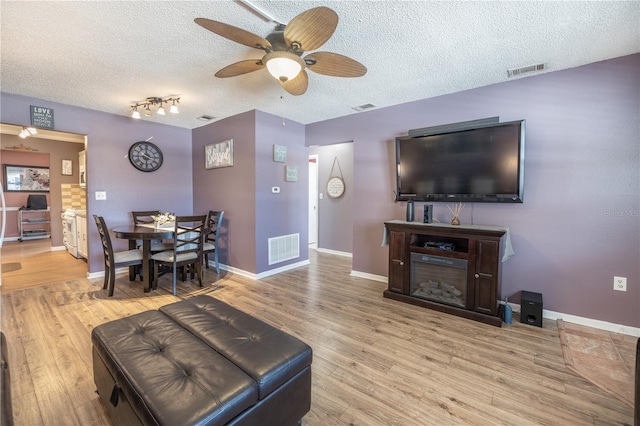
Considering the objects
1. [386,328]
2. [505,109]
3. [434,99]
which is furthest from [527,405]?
[434,99]

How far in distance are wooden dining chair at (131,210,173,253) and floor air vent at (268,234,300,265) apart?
145 centimetres

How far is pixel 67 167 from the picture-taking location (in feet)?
19.3

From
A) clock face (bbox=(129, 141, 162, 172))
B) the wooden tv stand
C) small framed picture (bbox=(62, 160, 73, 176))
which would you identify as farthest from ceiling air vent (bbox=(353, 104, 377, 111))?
small framed picture (bbox=(62, 160, 73, 176))

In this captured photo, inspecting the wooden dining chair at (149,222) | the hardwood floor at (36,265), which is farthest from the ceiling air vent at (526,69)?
the hardwood floor at (36,265)

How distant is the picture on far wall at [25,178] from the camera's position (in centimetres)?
649

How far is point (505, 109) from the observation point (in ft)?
9.55

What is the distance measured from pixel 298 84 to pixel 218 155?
2720 millimetres

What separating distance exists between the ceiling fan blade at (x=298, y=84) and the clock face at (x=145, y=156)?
3.40 meters

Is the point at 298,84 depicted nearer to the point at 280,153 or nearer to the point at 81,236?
the point at 280,153

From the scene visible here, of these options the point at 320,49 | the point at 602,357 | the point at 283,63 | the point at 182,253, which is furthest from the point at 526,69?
the point at 182,253

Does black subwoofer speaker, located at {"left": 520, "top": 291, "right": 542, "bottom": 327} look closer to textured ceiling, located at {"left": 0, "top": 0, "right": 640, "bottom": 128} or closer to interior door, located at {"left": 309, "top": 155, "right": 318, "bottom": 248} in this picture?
textured ceiling, located at {"left": 0, "top": 0, "right": 640, "bottom": 128}

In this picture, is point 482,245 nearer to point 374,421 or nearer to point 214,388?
point 374,421

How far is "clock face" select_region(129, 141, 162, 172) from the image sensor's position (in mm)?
4367

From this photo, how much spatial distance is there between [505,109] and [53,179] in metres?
8.22
